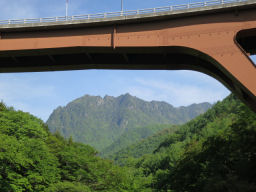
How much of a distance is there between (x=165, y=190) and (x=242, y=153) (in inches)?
1032

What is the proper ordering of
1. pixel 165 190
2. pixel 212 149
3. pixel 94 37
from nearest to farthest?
pixel 94 37
pixel 212 149
pixel 165 190

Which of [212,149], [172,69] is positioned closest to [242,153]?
[212,149]

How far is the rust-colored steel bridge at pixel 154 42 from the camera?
762 inches

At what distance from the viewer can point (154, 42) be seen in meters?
21.1

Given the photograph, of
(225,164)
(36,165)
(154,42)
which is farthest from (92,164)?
(154,42)

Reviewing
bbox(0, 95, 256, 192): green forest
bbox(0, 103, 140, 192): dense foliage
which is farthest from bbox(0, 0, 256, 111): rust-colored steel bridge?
bbox(0, 103, 140, 192): dense foliage

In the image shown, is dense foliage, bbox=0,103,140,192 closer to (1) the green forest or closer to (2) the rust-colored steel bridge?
(1) the green forest

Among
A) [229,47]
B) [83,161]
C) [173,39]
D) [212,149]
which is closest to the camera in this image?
[229,47]

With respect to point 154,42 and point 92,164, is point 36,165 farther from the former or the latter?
point 154,42

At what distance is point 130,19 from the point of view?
70.5ft

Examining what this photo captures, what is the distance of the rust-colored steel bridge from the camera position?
19.4 m

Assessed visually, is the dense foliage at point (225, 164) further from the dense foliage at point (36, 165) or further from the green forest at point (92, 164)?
the dense foliage at point (36, 165)

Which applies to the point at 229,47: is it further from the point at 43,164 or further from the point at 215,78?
the point at 43,164

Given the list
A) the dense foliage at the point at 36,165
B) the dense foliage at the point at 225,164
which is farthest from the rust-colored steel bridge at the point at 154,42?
the dense foliage at the point at 36,165
